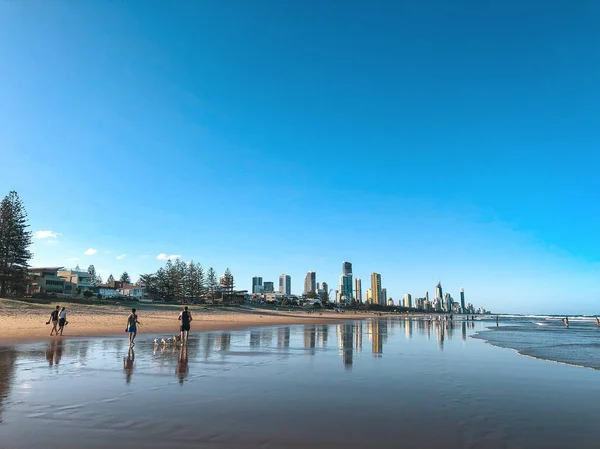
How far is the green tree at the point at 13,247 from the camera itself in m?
62.3

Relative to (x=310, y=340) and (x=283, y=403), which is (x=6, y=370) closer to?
(x=283, y=403)

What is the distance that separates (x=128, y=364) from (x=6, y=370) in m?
3.86

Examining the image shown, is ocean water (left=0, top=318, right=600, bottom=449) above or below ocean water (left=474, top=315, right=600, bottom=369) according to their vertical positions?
above

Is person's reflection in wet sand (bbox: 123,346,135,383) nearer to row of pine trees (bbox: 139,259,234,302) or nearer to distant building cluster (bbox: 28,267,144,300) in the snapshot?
distant building cluster (bbox: 28,267,144,300)

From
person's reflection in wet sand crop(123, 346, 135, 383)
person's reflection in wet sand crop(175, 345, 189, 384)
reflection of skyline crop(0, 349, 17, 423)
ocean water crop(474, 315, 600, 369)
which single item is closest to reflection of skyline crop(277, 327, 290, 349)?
person's reflection in wet sand crop(175, 345, 189, 384)

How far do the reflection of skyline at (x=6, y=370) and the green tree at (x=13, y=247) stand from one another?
187ft

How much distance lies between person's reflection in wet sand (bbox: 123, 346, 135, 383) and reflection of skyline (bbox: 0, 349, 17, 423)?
310 cm

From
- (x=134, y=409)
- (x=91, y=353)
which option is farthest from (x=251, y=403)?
(x=91, y=353)

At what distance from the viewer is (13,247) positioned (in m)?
63.7

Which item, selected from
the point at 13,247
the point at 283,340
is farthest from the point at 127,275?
the point at 283,340

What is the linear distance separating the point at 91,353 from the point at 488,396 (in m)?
16.9

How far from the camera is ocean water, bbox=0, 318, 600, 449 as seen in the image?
22.6 ft

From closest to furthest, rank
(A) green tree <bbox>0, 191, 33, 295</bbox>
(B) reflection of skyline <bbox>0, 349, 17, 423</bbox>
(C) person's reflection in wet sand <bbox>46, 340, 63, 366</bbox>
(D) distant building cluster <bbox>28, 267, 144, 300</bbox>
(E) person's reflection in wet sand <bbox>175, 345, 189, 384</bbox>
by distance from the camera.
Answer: (B) reflection of skyline <bbox>0, 349, 17, 423</bbox> < (E) person's reflection in wet sand <bbox>175, 345, 189, 384</bbox> < (C) person's reflection in wet sand <bbox>46, 340, 63, 366</bbox> < (A) green tree <bbox>0, 191, 33, 295</bbox> < (D) distant building cluster <bbox>28, 267, 144, 300</bbox>

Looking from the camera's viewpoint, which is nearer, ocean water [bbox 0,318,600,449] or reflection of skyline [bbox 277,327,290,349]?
ocean water [bbox 0,318,600,449]
